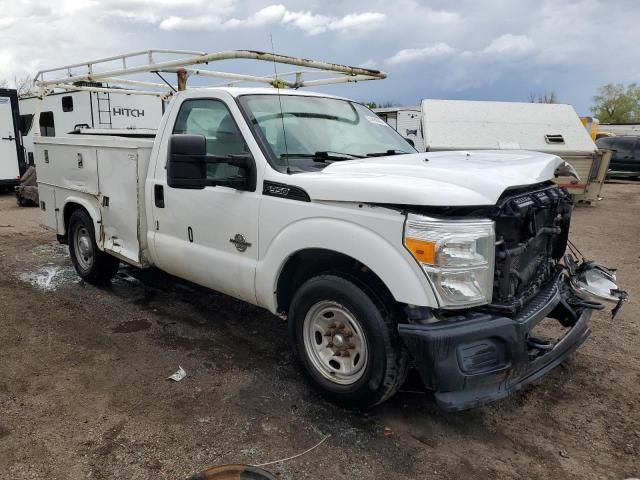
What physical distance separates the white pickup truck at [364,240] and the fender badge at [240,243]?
21mm

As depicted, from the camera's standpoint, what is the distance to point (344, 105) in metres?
4.59

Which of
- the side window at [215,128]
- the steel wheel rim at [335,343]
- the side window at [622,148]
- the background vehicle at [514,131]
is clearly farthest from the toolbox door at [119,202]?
the side window at [622,148]

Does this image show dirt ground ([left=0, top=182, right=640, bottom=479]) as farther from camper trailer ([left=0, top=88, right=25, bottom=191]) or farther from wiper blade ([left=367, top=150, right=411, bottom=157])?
camper trailer ([left=0, top=88, right=25, bottom=191])

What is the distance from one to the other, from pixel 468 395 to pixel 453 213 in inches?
38.1

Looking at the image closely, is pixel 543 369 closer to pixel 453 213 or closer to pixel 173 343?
pixel 453 213

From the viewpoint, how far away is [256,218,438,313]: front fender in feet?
9.16

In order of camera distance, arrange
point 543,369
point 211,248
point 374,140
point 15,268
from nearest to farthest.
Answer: point 543,369 < point 211,248 < point 374,140 < point 15,268

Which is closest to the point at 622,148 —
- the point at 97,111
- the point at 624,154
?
the point at 624,154

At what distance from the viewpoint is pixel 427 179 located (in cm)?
297

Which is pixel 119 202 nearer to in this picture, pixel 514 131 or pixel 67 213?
pixel 67 213

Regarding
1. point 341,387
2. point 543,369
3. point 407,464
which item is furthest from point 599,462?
point 341,387

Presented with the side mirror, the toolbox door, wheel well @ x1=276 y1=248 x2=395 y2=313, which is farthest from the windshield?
the toolbox door

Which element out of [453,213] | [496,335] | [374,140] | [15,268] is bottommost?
[15,268]

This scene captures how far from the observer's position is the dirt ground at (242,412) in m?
2.90
